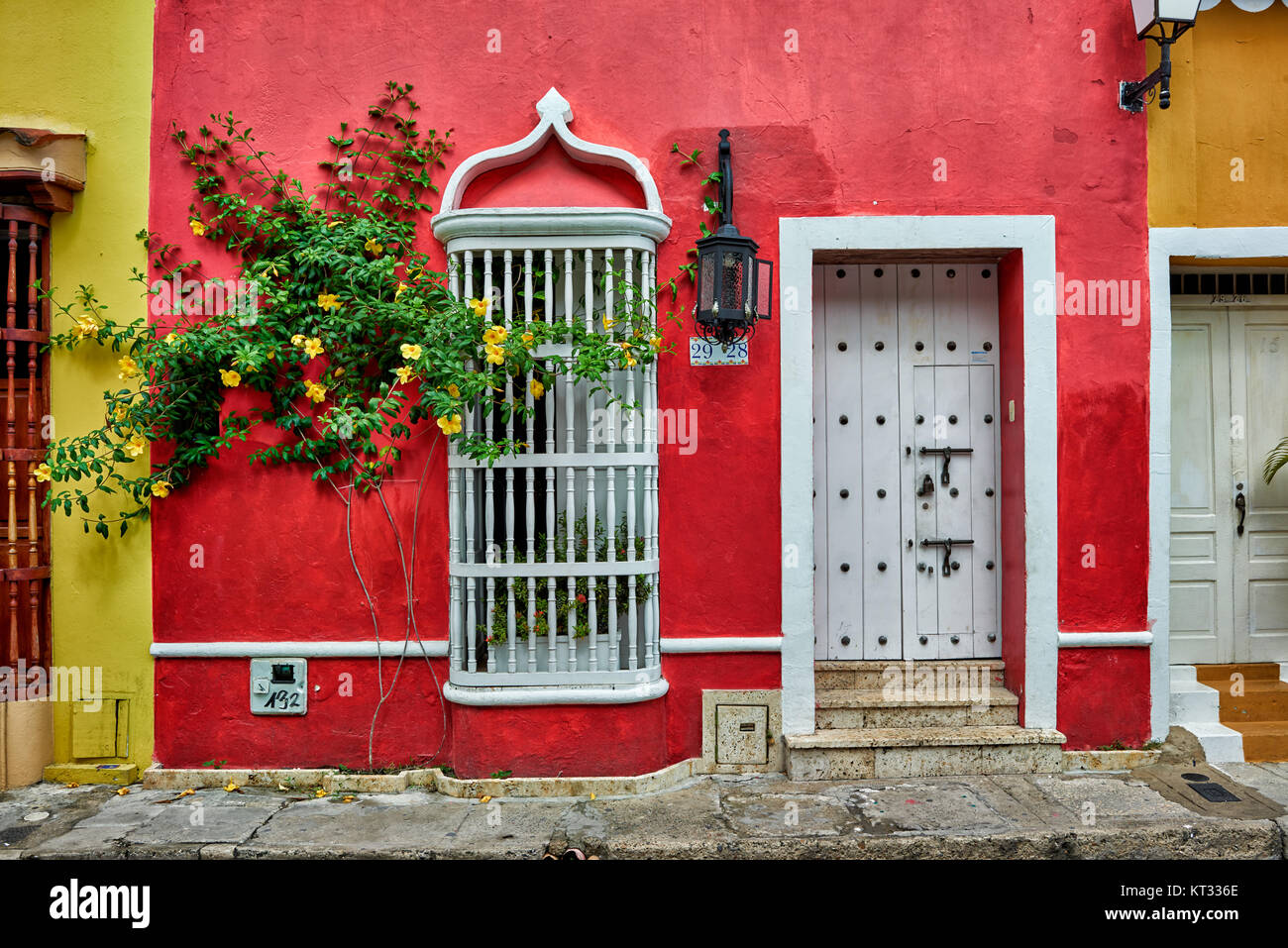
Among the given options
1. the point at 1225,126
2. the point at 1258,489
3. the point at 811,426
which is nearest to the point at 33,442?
the point at 811,426

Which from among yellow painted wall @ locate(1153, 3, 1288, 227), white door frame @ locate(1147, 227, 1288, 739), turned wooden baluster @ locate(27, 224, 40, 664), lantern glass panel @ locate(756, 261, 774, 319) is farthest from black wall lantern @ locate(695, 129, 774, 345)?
turned wooden baluster @ locate(27, 224, 40, 664)

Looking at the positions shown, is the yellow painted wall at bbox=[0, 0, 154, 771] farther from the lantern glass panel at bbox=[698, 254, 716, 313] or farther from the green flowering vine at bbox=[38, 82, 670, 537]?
the lantern glass panel at bbox=[698, 254, 716, 313]

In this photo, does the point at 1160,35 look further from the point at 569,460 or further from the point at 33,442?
the point at 33,442

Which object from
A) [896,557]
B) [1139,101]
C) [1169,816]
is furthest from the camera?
[896,557]

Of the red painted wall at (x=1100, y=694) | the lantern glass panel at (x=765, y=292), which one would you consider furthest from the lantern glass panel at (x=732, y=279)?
the red painted wall at (x=1100, y=694)

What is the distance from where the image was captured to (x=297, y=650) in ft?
16.5

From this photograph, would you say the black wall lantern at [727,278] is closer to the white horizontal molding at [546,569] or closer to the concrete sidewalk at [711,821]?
the white horizontal molding at [546,569]

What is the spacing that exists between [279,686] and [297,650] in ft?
0.76

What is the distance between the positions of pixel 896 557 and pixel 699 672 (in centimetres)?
140

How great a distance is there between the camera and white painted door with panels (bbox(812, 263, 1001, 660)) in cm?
540

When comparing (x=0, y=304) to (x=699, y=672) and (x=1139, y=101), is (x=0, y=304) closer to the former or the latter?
(x=699, y=672)

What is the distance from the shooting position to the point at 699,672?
5.09 m

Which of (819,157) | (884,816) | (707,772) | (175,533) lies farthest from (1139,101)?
(175,533)

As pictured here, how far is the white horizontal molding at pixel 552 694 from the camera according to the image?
15.8ft
